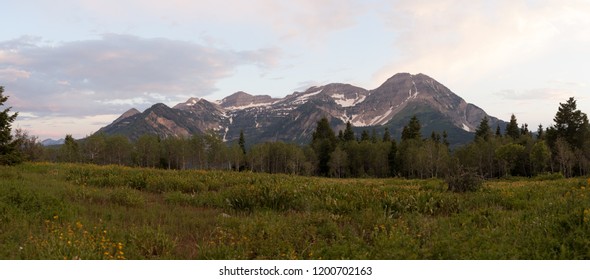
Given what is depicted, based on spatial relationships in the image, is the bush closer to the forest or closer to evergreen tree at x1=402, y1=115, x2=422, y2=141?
the forest

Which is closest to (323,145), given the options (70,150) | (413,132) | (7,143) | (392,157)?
(392,157)

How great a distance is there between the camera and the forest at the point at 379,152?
68.6 meters

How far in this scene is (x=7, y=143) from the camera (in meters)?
21.1

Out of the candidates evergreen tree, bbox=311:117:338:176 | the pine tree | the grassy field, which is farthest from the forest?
the grassy field

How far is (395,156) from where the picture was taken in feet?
291

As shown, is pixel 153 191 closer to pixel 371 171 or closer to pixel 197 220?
pixel 197 220

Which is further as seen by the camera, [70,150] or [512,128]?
[70,150]

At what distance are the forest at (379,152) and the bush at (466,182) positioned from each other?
41.5 m

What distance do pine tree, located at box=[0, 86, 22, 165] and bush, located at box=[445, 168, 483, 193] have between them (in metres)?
24.2

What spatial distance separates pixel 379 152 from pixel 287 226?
275 ft

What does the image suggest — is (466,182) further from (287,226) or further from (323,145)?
(323,145)

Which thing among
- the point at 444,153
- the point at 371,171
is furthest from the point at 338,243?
the point at 371,171
